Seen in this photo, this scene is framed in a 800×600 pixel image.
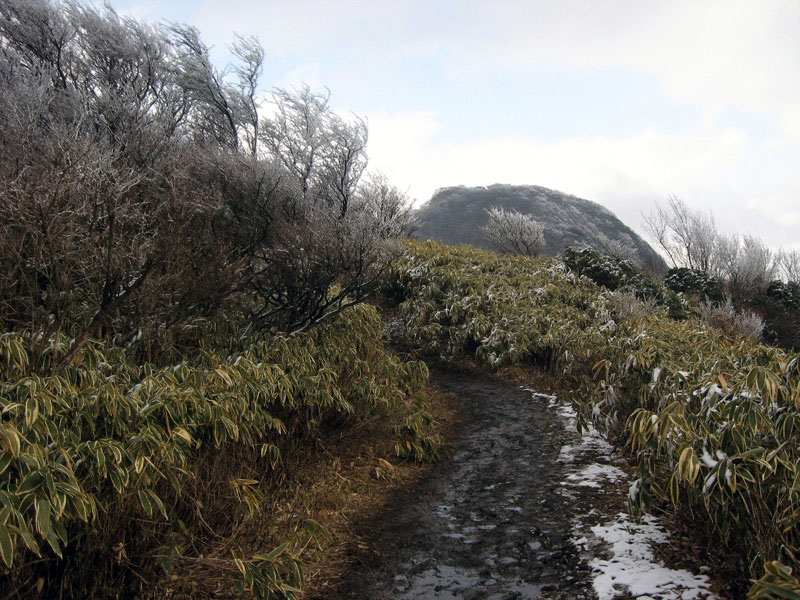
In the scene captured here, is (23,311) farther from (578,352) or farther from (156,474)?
(578,352)

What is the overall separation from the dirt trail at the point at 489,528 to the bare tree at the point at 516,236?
1469 centimetres

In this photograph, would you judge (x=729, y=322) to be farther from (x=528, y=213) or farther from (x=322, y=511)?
(x=528, y=213)

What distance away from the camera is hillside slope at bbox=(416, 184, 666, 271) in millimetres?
36250

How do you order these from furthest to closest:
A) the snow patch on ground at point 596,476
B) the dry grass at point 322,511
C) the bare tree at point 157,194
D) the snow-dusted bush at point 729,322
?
the snow-dusted bush at point 729,322 → the snow patch on ground at point 596,476 → the bare tree at point 157,194 → the dry grass at point 322,511

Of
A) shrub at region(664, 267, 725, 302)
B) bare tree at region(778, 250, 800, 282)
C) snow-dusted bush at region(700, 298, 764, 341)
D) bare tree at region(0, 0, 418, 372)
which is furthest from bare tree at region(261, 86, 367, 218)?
bare tree at region(778, 250, 800, 282)

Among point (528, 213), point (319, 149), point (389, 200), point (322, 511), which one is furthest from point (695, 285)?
point (528, 213)

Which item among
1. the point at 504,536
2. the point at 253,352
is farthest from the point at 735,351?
the point at 253,352

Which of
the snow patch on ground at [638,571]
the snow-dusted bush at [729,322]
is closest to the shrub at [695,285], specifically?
the snow-dusted bush at [729,322]

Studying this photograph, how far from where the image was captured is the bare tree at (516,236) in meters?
19.9

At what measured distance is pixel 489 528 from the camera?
3.74 m

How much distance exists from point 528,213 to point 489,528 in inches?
1468

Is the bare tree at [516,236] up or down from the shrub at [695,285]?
up

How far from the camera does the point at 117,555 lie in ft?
8.02

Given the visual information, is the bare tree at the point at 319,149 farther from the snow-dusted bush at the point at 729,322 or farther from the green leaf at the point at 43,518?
the snow-dusted bush at the point at 729,322
